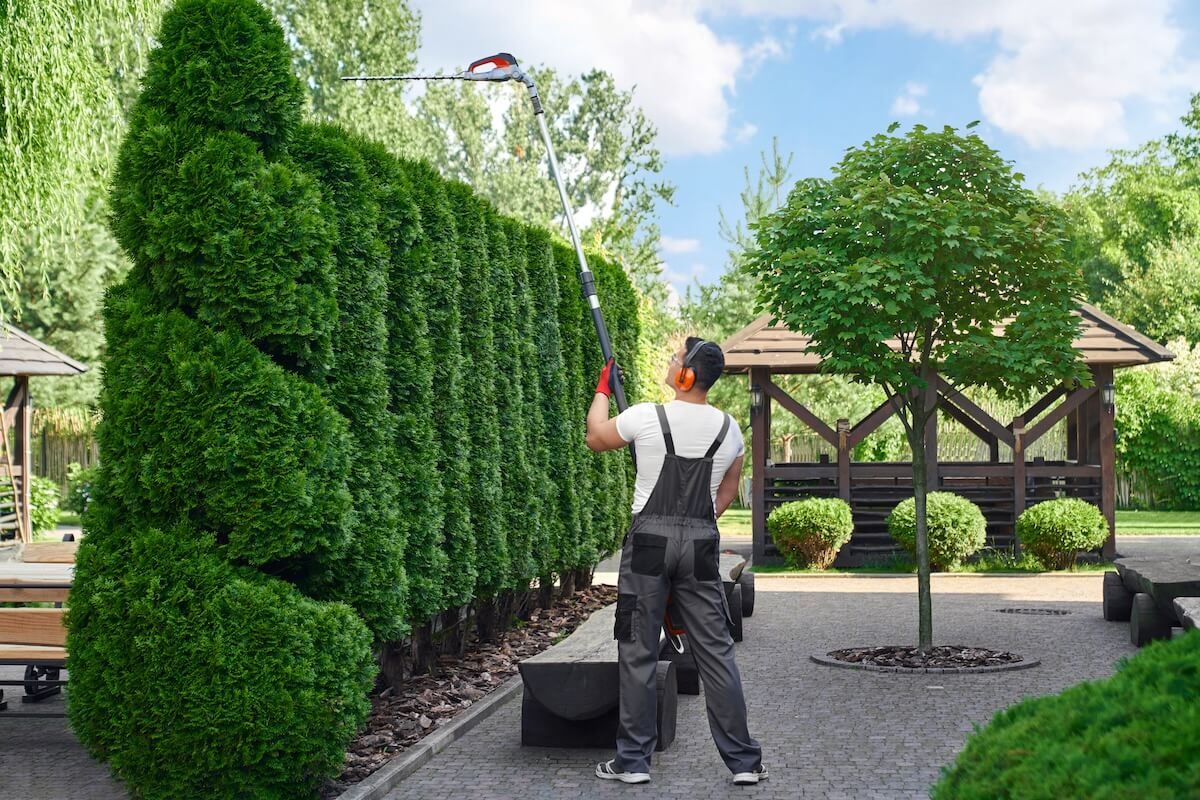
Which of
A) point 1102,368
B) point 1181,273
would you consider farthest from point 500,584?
point 1181,273

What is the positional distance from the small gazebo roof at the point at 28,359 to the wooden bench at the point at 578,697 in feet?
48.3

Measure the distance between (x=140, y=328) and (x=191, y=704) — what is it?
1.68m

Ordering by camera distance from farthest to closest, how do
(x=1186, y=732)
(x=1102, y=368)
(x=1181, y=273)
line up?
1. (x=1181, y=273)
2. (x=1102, y=368)
3. (x=1186, y=732)

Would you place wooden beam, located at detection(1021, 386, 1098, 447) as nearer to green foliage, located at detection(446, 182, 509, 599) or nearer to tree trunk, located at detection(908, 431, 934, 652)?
tree trunk, located at detection(908, 431, 934, 652)

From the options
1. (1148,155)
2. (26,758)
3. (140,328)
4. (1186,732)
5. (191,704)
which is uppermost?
(1148,155)

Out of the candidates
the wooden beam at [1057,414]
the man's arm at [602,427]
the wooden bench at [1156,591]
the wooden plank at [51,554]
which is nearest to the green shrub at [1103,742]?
the man's arm at [602,427]

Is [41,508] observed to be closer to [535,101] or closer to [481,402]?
[481,402]

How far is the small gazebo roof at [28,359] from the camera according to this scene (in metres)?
19.7

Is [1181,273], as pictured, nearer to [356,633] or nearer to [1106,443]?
[1106,443]

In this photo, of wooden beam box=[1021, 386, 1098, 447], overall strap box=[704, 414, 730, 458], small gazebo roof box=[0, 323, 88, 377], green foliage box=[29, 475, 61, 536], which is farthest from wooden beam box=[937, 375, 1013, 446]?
green foliage box=[29, 475, 61, 536]

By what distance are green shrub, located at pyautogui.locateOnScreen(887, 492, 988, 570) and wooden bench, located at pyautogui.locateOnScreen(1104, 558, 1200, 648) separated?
212 inches

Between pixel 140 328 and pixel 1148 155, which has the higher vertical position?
pixel 1148 155

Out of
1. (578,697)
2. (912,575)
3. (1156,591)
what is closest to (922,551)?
(1156,591)

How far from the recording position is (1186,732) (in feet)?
9.89
